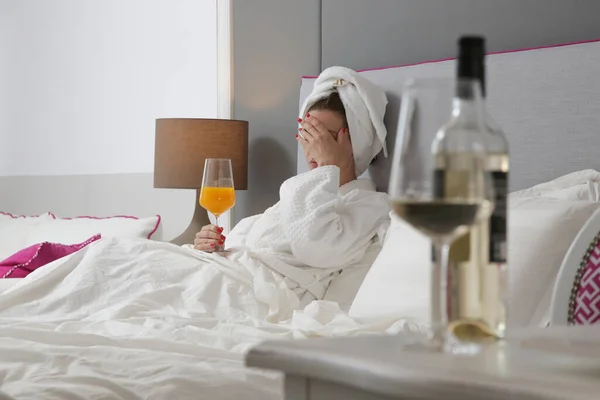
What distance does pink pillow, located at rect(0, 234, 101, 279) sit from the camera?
3.30m

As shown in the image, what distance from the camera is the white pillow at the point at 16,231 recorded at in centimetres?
414

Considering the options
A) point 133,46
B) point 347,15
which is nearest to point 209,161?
point 347,15

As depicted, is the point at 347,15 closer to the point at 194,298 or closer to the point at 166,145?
the point at 166,145

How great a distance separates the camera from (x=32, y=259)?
3348mm

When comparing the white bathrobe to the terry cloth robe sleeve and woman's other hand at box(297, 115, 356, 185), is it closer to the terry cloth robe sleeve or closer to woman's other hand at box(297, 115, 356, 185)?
the terry cloth robe sleeve

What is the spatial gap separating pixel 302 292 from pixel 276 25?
1472 millimetres

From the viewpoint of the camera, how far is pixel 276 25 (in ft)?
12.4

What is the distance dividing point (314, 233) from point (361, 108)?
530mm

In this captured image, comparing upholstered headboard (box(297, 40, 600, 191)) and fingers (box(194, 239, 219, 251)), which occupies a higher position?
upholstered headboard (box(297, 40, 600, 191))

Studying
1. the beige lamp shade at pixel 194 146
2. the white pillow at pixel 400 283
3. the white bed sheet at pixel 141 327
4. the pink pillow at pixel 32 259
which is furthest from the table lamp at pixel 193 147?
the white pillow at pixel 400 283

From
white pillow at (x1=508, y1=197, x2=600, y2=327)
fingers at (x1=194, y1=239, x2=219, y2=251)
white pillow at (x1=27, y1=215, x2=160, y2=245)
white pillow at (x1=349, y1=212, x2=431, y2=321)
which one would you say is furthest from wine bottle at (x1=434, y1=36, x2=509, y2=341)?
white pillow at (x1=27, y1=215, x2=160, y2=245)

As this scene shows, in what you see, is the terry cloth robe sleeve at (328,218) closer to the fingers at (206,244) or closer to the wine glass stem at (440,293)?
the fingers at (206,244)

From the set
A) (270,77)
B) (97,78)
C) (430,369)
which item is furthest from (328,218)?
(97,78)

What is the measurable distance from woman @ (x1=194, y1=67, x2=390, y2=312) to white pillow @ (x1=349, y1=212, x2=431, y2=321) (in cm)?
38
